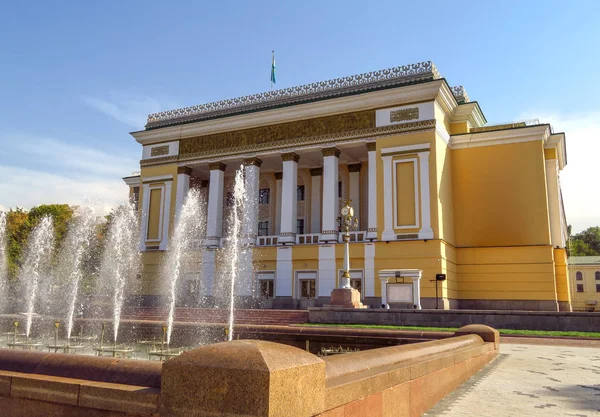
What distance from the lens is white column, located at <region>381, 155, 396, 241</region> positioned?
26.1 metres

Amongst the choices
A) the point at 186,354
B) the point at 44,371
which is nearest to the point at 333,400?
the point at 186,354

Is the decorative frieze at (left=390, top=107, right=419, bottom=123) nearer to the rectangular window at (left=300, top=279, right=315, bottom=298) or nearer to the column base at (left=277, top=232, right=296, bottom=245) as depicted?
the column base at (left=277, top=232, right=296, bottom=245)

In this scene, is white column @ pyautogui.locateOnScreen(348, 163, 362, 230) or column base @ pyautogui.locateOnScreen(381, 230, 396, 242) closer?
column base @ pyautogui.locateOnScreen(381, 230, 396, 242)

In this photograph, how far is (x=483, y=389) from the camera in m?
6.99

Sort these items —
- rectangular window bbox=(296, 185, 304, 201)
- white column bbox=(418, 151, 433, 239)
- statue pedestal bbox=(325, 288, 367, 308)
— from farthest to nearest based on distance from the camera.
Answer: rectangular window bbox=(296, 185, 304, 201) < white column bbox=(418, 151, 433, 239) < statue pedestal bbox=(325, 288, 367, 308)

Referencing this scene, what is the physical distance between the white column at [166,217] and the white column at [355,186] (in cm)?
1180

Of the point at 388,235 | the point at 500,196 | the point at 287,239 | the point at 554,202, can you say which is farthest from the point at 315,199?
the point at 554,202

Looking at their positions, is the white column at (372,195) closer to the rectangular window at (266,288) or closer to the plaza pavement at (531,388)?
the rectangular window at (266,288)

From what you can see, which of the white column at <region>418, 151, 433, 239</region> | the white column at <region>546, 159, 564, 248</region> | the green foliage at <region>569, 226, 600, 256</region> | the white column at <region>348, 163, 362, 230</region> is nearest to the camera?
the white column at <region>418, 151, 433, 239</region>

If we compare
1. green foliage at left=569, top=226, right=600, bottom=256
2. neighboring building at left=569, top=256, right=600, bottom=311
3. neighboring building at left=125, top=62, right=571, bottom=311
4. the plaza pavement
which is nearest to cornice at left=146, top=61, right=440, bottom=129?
neighboring building at left=125, top=62, right=571, bottom=311

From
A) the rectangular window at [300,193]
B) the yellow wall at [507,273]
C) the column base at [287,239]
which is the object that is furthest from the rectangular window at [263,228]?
the yellow wall at [507,273]

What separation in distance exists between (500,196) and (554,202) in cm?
297

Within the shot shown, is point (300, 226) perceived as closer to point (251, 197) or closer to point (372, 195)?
point (251, 197)

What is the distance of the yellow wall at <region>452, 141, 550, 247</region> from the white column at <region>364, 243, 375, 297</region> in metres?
5.53
